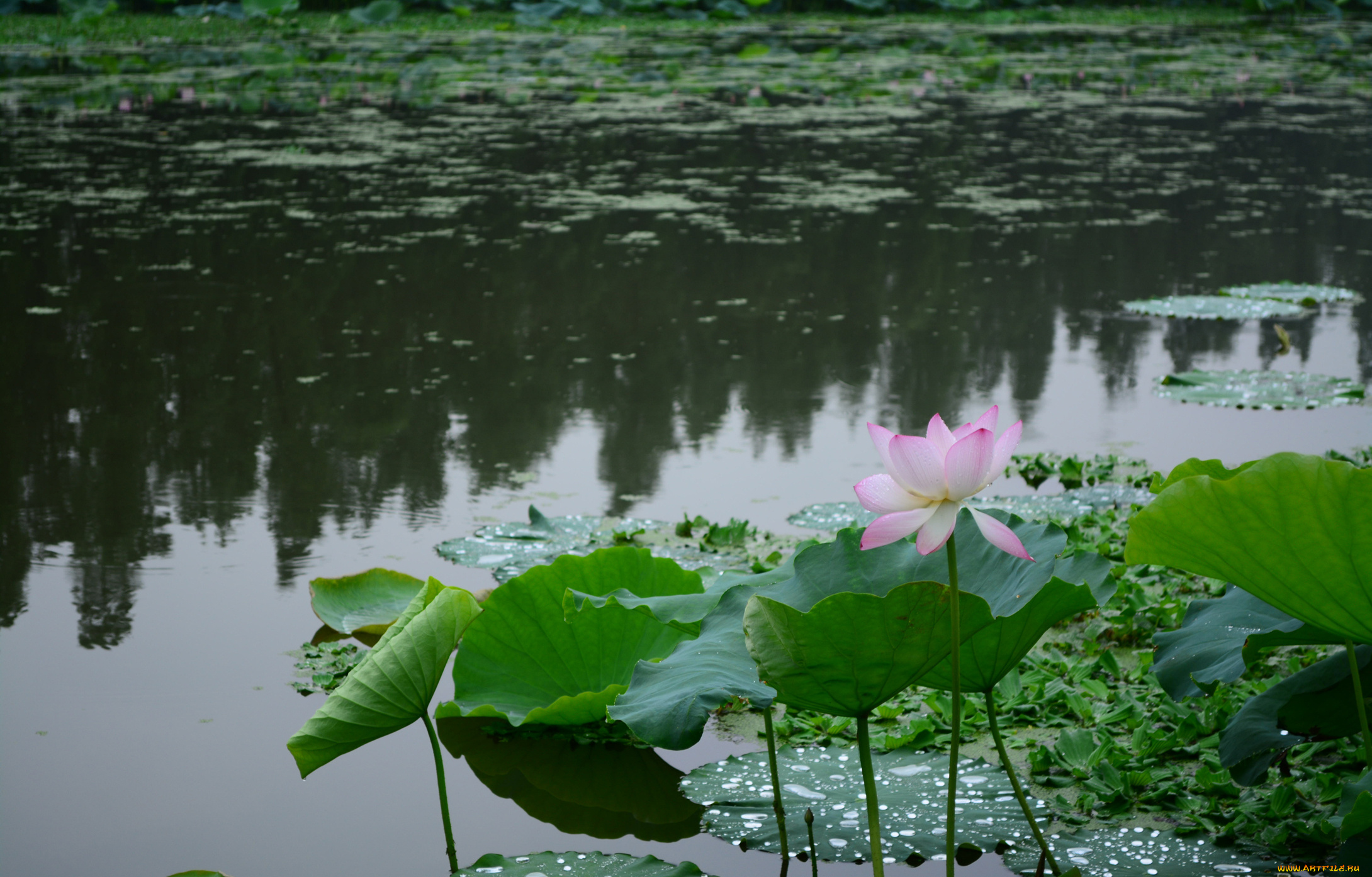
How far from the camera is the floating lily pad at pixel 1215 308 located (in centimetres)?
388

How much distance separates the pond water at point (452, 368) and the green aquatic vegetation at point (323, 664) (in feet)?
0.14

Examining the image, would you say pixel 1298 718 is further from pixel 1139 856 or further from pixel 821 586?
pixel 821 586

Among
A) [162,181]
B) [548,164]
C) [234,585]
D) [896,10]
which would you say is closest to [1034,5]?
[896,10]

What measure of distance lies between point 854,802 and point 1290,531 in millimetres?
635

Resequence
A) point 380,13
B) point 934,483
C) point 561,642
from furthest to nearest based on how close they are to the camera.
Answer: point 380,13 → point 561,642 → point 934,483

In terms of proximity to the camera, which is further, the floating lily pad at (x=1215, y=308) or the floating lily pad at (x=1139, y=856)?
the floating lily pad at (x=1215, y=308)

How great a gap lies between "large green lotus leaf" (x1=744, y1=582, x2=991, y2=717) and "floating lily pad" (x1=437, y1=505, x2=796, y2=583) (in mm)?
1018

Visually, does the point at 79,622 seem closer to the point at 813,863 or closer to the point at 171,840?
the point at 171,840

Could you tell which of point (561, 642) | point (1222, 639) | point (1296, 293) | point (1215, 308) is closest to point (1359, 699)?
point (1222, 639)

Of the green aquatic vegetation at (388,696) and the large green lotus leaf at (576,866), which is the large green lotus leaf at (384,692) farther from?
the large green lotus leaf at (576,866)

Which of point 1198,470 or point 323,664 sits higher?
point 1198,470

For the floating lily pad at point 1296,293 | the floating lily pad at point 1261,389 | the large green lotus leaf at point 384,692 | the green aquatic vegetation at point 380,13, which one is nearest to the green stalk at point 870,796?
the large green lotus leaf at point 384,692

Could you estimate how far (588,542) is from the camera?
2.35 metres

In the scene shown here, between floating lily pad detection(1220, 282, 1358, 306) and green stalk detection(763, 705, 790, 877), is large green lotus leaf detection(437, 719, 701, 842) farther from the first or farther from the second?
floating lily pad detection(1220, 282, 1358, 306)
